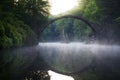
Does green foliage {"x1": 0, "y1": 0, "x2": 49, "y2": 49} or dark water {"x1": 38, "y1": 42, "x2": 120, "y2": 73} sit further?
green foliage {"x1": 0, "y1": 0, "x2": 49, "y2": 49}

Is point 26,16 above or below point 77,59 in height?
above

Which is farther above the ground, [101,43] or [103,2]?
[103,2]

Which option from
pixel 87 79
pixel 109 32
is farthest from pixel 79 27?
pixel 87 79

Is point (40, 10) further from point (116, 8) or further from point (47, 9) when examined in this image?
point (116, 8)

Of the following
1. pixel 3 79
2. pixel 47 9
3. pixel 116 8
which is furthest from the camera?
pixel 47 9

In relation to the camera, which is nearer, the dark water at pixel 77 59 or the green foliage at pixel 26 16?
the dark water at pixel 77 59

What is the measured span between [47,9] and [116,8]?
15.4 m

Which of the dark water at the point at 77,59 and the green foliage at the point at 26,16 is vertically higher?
the green foliage at the point at 26,16

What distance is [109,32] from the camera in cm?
4688

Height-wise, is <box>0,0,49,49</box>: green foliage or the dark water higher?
<box>0,0,49,49</box>: green foliage

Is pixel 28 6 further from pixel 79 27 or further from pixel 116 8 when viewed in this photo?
pixel 79 27

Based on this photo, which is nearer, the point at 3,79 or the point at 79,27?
the point at 3,79

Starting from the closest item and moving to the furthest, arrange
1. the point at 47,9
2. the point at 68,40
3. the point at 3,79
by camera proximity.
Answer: the point at 3,79 < the point at 47,9 < the point at 68,40

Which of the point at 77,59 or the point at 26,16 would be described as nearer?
the point at 77,59
